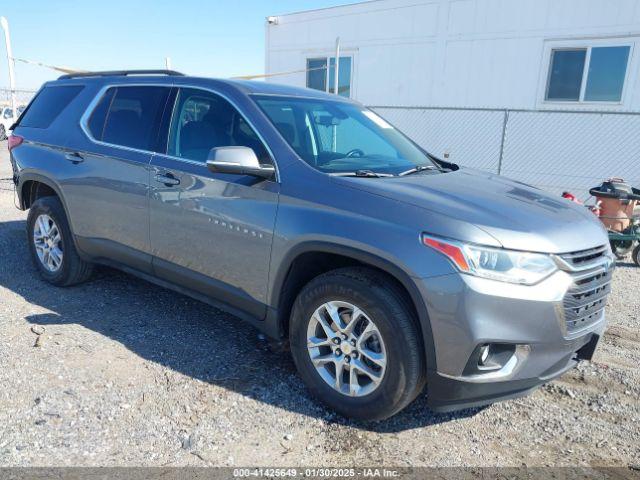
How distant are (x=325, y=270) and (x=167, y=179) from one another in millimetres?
1357

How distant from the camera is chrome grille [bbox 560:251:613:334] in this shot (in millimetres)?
2617

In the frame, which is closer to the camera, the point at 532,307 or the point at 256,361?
the point at 532,307

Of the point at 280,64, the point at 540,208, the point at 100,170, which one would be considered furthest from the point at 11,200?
the point at 540,208

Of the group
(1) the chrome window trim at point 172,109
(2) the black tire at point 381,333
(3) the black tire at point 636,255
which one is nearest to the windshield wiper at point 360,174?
(1) the chrome window trim at point 172,109

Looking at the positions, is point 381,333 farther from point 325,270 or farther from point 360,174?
point 360,174

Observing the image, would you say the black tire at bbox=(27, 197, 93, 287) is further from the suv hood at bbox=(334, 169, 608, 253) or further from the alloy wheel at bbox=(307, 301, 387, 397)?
the suv hood at bbox=(334, 169, 608, 253)

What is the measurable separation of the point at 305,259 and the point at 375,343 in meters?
0.65

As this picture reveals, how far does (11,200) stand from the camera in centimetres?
911

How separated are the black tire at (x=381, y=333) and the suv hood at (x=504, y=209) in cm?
44

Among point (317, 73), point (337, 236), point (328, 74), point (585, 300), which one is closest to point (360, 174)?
point (337, 236)

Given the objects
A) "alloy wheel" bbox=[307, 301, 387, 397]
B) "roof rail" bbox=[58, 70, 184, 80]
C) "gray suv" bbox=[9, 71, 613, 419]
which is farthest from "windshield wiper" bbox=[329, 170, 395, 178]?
"roof rail" bbox=[58, 70, 184, 80]

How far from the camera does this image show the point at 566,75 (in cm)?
982

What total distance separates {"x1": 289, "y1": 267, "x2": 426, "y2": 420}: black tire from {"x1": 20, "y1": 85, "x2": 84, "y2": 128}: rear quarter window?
3.20 metres

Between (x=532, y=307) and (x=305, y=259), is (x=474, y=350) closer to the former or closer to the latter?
(x=532, y=307)
